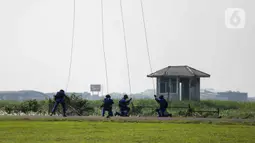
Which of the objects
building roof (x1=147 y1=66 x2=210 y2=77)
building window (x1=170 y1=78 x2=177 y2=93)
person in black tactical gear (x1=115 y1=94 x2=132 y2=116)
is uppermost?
building roof (x1=147 y1=66 x2=210 y2=77)

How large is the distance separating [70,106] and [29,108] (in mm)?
3870

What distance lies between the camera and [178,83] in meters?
61.3

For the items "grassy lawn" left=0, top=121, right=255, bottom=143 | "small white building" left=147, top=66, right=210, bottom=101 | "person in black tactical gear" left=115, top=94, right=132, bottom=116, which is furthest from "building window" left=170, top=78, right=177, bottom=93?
"grassy lawn" left=0, top=121, right=255, bottom=143

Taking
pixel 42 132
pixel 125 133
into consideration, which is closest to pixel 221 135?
pixel 125 133

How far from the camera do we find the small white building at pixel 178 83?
200 feet

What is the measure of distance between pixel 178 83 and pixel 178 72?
1.29 metres

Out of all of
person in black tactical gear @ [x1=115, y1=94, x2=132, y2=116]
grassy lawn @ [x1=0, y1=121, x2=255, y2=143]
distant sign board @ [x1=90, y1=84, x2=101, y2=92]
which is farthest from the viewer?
distant sign board @ [x1=90, y1=84, x2=101, y2=92]

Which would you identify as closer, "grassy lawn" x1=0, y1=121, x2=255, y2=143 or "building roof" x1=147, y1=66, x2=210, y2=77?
"grassy lawn" x1=0, y1=121, x2=255, y2=143

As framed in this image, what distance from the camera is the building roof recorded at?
61000 millimetres

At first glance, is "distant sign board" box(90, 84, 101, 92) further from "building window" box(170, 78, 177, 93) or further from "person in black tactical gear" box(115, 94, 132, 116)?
"person in black tactical gear" box(115, 94, 132, 116)

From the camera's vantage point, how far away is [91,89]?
267 ft

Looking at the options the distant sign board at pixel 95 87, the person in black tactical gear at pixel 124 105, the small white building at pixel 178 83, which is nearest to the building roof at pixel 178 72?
the small white building at pixel 178 83

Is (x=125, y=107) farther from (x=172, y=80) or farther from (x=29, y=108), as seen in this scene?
(x=172, y=80)

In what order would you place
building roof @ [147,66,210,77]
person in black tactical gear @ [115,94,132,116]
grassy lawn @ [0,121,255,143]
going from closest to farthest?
grassy lawn @ [0,121,255,143], person in black tactical gear @ [115,94,132,116], building roof @ [147,66,210,77]
